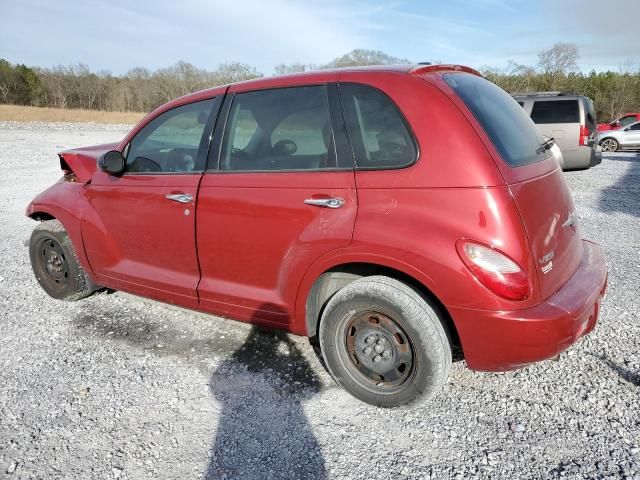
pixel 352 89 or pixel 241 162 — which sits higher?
pixel 352 89

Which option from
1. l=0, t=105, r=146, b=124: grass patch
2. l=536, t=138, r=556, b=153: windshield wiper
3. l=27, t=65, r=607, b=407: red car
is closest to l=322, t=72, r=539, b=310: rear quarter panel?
l=27, t=65, r=607, b=407: red car

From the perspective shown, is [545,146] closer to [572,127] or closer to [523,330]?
[523,330]

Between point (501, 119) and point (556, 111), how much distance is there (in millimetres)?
10290

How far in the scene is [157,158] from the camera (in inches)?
139

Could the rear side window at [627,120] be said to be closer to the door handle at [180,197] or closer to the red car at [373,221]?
the red car at [373,221]

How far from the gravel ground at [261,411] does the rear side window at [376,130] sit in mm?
1478

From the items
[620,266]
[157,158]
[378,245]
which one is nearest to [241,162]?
[157,158]

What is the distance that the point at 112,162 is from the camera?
3.54 m

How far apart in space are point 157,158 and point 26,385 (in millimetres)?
1794

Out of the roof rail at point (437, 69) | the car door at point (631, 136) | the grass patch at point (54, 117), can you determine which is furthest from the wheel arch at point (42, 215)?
the grass patch at point (54, 117)

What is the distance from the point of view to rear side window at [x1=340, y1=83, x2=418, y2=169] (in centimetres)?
253

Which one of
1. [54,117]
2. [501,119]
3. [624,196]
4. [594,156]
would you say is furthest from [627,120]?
[54,117]

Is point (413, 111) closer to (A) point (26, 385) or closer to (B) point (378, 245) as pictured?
(B) point (378, 245)

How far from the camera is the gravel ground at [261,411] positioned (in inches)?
92.1
